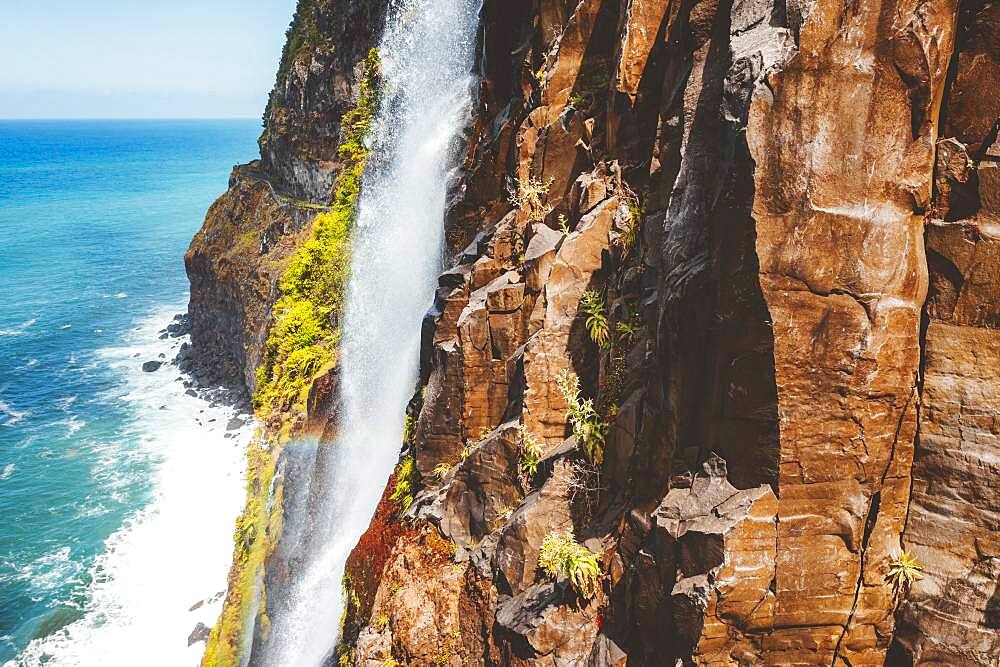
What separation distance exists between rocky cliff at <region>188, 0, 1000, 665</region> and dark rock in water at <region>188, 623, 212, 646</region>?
17421 millimetres

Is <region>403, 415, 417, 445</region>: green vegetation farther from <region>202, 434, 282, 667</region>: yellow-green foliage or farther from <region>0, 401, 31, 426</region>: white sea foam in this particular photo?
<region>0, 401, 31, 426</region>: white sea foam

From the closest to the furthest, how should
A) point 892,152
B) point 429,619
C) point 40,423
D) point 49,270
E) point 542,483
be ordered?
point 892,152 < point 542,483 < point 429,619 < point 40,423 < point 49,270

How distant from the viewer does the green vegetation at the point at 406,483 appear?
14.3m

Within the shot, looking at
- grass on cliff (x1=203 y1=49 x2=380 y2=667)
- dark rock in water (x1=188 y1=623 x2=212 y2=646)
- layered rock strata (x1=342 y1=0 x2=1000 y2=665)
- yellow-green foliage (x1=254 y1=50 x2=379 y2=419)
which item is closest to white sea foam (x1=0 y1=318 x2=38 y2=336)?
grass on cliff (x1=203 y1=49 x2=380 y2=667)

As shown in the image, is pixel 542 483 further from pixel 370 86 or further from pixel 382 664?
pixel 370 86

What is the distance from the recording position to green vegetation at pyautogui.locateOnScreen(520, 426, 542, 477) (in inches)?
430

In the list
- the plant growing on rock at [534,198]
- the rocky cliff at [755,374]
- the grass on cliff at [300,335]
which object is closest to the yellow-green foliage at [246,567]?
the grass on cliff at [300,335]

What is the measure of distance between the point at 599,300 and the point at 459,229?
25.0 ft

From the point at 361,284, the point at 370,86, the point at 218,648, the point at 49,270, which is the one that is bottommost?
the point at 218,648

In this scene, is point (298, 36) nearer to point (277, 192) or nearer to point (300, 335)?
point (277, 192)

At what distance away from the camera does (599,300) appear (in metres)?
10.8

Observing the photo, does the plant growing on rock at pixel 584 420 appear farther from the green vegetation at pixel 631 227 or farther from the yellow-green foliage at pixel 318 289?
the yellow-green foliage at pixel 318 289

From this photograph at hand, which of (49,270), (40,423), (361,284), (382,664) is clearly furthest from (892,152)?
(49,270)

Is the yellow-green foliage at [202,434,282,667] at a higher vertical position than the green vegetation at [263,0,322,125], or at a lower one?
lower
